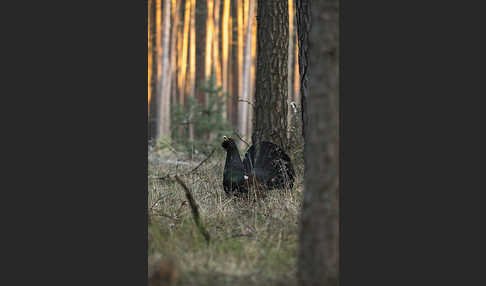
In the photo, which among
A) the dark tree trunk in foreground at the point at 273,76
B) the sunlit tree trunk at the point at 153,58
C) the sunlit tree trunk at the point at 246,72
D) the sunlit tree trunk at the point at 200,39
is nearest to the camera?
the dark tree trunk in foreground at the point at 273,76

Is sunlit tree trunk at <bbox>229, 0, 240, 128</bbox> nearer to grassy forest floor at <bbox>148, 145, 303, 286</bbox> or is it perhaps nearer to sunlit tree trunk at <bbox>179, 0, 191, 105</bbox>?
sunlit tree trunk at <bbox>179, 0, 191, 105</bbox>

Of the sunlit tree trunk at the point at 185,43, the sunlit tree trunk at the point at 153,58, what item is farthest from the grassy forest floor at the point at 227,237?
the sunlit tree trunk at the point at 185,43

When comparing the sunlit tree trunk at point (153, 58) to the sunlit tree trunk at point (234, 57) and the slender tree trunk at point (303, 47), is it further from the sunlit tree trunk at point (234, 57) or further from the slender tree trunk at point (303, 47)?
the slender tree trunk at point (303, 47)

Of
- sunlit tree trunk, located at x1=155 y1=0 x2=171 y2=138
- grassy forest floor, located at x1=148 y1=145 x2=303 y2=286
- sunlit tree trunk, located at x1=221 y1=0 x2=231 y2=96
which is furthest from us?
sunlit tree trunk, located at x1=221 y1=0 x2=231 y2=96

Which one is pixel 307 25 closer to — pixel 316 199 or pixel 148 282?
pixel 316 199

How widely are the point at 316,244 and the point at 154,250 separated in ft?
5.64

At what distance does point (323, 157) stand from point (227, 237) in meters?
1.75

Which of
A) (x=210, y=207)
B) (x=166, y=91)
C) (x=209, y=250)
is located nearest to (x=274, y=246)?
(x=209, y=250)

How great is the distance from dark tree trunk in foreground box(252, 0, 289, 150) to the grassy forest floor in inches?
48.1

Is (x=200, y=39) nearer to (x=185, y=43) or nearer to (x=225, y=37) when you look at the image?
(x=185, y=43)

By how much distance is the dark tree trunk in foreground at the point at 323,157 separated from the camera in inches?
145

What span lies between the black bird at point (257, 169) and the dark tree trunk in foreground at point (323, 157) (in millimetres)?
3013

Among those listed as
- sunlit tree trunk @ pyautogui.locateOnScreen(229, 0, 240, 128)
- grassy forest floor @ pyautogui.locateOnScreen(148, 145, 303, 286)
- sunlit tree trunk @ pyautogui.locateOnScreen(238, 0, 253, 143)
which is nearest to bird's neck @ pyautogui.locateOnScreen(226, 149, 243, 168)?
grassy forest floor @ pyautogui.locateOnScreen(148, 145, 303, 286)

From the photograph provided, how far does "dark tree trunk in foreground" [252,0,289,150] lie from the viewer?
8.09m
